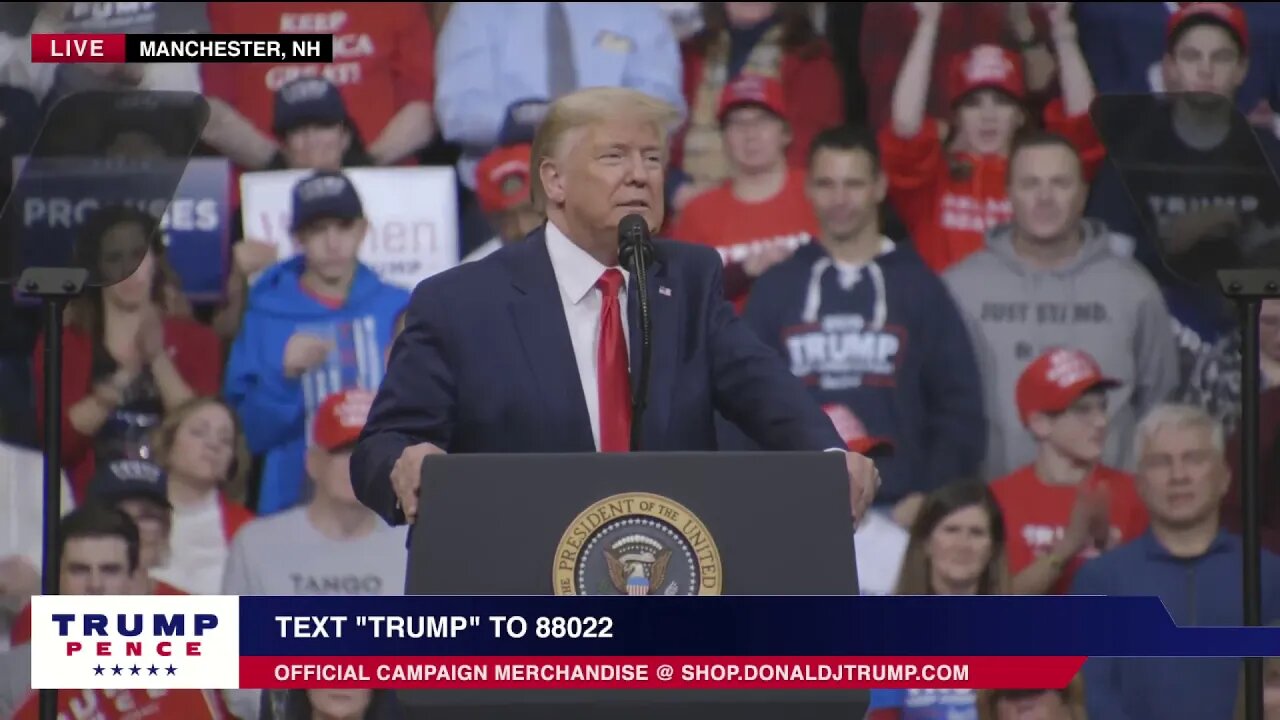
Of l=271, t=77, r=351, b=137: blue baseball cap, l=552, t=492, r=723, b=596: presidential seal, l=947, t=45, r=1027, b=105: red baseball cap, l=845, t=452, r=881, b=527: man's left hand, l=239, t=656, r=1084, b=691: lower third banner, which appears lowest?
l=239, t=656, r=1084, b=691: lower third banner

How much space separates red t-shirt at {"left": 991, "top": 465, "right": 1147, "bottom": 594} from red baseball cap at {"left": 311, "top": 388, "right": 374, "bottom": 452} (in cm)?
159

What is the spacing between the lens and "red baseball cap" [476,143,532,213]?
194 inches

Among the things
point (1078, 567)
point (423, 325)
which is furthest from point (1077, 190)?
point (423, 325)

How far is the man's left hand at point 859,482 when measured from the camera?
2.39m

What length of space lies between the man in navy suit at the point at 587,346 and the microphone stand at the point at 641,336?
0.09 meters

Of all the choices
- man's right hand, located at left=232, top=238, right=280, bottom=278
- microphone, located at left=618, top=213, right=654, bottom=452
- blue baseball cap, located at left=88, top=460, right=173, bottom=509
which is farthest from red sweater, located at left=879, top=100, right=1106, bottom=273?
microphone, located at left=618, top=213, right=654, bottom=452

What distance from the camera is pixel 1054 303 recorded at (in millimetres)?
4938

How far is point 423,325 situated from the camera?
8.85 ft

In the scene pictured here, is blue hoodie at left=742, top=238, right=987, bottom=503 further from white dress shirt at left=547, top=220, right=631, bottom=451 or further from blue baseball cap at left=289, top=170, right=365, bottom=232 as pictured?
white dress shirt at left=547, top=220, right=631, bottom=451

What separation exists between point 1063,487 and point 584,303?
243cm

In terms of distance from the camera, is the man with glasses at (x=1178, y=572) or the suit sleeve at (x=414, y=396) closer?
the suit sleeve at (x=414, y=396)

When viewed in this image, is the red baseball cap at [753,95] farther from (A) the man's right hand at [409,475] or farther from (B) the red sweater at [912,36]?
(A) the man's right hand at [409,475]

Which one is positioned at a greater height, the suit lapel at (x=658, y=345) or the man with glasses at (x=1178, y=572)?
the suit lapel at (x=658, y=345)

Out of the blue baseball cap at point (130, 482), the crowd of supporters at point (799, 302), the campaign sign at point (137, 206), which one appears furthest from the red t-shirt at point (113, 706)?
the campaign sign at point (137, 206)
